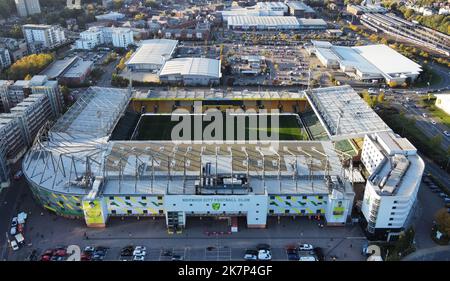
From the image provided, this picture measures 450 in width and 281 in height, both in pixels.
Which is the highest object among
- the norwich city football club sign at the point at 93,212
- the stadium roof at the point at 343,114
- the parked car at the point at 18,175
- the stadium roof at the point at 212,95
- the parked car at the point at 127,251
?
the stadium roof at the point at 343,114

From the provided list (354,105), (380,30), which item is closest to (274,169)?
(354,105)


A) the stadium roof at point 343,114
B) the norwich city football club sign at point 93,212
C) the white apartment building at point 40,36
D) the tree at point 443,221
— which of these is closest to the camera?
the tree at point 443,221

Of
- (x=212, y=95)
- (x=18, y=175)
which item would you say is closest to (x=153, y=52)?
(x=212, y=95)

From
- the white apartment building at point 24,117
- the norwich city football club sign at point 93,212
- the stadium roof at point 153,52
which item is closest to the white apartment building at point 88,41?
the stadium roof at point 153,52

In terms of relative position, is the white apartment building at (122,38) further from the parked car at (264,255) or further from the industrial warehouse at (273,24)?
the parked car at (264,255)

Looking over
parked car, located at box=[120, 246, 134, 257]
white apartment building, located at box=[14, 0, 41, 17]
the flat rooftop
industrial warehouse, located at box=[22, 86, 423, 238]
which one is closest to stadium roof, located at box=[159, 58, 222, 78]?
industrial warehouse, located at box=[22, 86, 423, 238]

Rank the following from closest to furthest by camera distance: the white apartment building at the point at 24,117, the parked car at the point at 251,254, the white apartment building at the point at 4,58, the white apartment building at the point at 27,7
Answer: the parked car at the point at 251,254
the white apartment building at the point at 24,117
the white apartment building at the point at 4,58
the white apartment building at the point at 27,7
